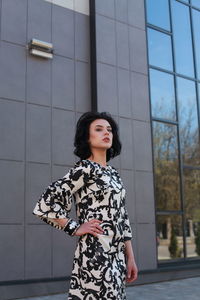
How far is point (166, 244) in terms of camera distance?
9.19m

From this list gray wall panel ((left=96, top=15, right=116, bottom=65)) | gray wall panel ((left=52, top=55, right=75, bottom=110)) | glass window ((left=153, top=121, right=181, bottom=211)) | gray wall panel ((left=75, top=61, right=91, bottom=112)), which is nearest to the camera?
gray wall panel ((left=52, top=55, right=75, bottom=110))

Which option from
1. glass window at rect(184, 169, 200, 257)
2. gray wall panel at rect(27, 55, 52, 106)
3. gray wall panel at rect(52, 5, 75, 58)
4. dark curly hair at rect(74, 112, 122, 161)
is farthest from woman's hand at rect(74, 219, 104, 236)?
glass window at rect(184, 169, 200, 257)

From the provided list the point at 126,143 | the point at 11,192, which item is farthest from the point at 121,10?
the point at 11,192

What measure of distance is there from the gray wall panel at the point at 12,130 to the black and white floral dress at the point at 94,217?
500 centimetres

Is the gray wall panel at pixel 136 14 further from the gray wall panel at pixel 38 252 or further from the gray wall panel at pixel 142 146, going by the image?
the gray wall panel at pixel 38 252

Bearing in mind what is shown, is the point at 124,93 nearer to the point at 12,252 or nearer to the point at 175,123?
the point at 175,123

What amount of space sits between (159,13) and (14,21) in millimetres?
4418

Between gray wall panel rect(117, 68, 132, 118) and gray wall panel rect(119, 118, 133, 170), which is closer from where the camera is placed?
gray wall panel rect(119, 118, 133, 170)

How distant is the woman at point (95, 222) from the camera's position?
2.20 metres

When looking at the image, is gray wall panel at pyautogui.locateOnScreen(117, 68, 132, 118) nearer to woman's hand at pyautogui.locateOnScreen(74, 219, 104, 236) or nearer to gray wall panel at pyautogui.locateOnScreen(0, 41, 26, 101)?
gray wall panel at pyautogui.locateOnScreen(0, 41, 26, 101)

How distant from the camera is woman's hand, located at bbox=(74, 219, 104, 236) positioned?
2.21 m

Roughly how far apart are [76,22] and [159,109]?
118 inches

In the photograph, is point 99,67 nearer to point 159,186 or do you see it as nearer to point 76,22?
point 76,22

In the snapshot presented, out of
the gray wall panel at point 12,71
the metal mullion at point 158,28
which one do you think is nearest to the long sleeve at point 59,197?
the gray wall panel at point 12,71
